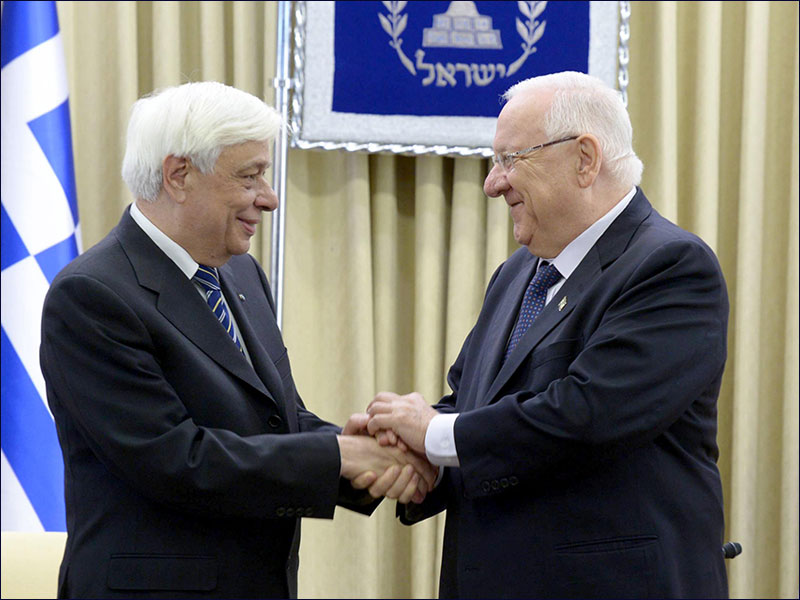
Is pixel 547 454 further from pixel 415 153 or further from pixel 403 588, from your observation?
pixel 403 588

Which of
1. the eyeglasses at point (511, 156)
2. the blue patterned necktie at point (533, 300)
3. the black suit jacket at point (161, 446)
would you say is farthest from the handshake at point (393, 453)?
the eyeglasses at point (511, 156)

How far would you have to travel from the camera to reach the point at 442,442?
2.30 meters

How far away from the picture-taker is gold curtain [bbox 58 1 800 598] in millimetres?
4012

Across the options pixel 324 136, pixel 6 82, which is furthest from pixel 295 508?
pixel 6 82

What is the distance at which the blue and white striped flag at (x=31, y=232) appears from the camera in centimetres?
352

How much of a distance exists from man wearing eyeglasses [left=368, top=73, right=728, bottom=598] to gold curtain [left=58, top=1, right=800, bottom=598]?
1.65 m

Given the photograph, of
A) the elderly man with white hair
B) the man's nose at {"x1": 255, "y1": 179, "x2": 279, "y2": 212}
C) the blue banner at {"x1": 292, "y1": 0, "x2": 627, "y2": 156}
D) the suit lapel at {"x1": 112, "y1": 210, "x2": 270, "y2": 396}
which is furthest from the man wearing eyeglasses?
the blue banner at {"x1": 292, "y1": 0, "x2": 627, "y2": 156}

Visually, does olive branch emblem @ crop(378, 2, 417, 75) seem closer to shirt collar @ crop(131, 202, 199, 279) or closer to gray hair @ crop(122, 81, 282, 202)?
gray hair @ crop(122, 81, 282, 202)

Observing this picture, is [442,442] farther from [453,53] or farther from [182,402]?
[453,53]

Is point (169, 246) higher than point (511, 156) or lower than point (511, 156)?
lower

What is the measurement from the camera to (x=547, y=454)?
2.11m

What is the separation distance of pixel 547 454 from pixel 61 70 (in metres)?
2.45

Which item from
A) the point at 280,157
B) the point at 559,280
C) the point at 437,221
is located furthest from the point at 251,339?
the point at 437,221

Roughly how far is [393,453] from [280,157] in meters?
1.68
